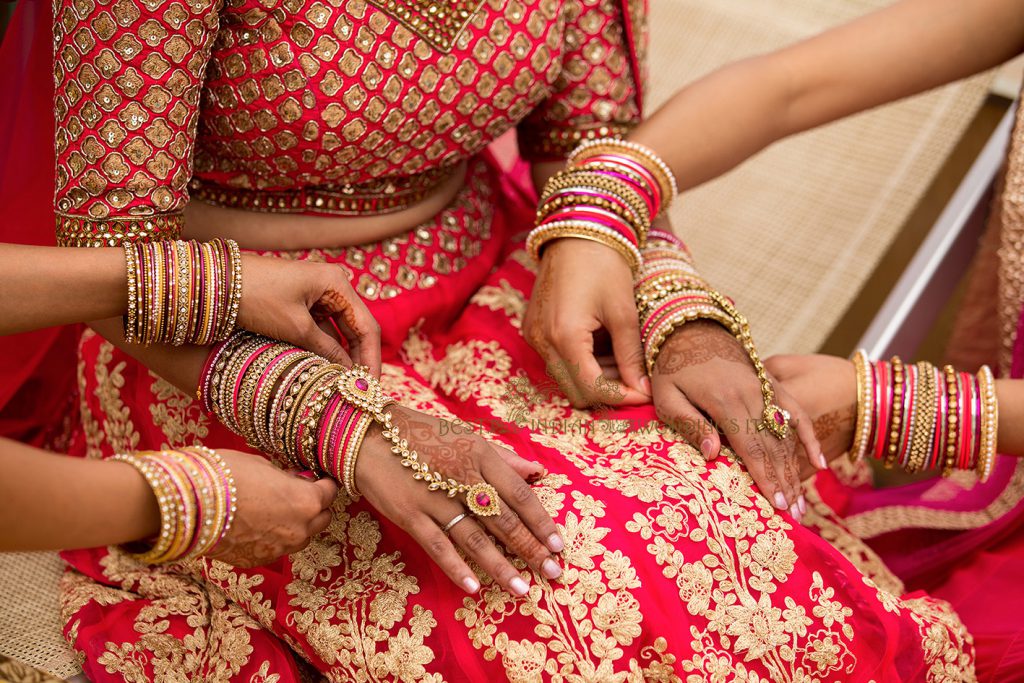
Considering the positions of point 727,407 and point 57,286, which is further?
point 727,407

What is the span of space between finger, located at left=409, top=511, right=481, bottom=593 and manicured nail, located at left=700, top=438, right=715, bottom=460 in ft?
0.73

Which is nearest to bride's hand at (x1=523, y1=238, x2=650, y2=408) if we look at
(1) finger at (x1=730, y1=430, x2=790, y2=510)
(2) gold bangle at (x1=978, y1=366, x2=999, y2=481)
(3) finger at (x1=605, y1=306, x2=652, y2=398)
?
(3) finger at (x1=605, y1=306, x2=652, y2=398)

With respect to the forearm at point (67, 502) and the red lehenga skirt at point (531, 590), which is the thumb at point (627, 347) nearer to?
the red lehenga skirt at point (531, 590)

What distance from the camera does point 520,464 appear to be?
82 cm

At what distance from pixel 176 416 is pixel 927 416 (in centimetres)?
72

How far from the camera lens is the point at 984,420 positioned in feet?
3.12

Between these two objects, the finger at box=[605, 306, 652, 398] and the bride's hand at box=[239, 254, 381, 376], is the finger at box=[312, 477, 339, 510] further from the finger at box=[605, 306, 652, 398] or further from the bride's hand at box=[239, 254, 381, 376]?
the finger at box=[605, 306, 652, 398]

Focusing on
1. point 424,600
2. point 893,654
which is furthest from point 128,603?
point 893,654

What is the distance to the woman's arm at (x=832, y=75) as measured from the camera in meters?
1.11

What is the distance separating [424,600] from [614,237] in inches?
16.5

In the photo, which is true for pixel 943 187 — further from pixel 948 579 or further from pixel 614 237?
pixel 614 237

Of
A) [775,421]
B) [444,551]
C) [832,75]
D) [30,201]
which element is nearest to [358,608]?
[444,551]

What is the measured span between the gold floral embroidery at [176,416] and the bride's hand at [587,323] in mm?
335

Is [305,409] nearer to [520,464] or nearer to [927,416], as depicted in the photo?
[520,464]
